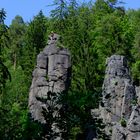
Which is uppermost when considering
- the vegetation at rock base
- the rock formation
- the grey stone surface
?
the vegetation at rock base

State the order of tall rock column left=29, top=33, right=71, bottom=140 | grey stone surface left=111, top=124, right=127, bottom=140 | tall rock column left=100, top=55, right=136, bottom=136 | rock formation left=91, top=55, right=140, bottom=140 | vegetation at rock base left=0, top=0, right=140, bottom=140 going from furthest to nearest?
vegetation at rock base left=0, top=0, right=140, bottom=140
tall rock column left=29, top=33, right=71, bottom=140
tall rock column left=100, top=55, right=136, bottom=136
rock formation left=91, top=55, right=140, bottom=140
grey stone surface left=111, top=124, right=127, bottom=140

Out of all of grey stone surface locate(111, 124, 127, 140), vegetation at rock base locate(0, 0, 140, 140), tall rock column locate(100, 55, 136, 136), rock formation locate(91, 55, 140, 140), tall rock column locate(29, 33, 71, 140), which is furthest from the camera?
vegetation at rock base locate(0, 0, 140, 140)

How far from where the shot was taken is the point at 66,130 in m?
6.65

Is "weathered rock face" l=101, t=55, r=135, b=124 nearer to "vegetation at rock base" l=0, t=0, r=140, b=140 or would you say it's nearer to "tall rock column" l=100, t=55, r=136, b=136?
"tall rock column" l=100, t=55, r=136, b=136

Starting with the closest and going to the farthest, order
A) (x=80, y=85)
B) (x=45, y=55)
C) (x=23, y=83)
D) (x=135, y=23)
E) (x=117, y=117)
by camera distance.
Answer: (x=117, y=117) → (x=45, y=55) → (x=80, y=85) → (x=23, y=83) → (x=135, y=23)

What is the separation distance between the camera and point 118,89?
31844 mm

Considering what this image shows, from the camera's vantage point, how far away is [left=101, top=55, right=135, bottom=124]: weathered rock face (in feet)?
102

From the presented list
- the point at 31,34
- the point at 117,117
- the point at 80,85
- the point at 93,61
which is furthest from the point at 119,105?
the point at 31,34

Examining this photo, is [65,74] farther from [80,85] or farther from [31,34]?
[31,34]

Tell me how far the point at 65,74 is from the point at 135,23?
29.7 meters

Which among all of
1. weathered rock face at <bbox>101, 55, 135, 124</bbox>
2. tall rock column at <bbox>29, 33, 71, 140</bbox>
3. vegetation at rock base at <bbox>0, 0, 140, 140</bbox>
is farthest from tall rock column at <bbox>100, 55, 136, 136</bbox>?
vegetation at rock base at <bbox>0, 0, 140, 140</bbox>

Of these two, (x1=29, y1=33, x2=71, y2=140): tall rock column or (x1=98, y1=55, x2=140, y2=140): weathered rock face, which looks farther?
(x1=29, y1=33, x2=71, y2=140): tall rock column

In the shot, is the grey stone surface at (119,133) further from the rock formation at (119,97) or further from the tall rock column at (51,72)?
the tall rock column at (51,72)

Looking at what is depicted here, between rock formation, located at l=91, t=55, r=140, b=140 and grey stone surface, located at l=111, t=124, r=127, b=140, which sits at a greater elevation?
rock formation, located at l=91, t=55, r=140, b=140
